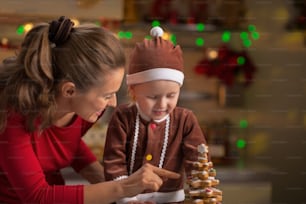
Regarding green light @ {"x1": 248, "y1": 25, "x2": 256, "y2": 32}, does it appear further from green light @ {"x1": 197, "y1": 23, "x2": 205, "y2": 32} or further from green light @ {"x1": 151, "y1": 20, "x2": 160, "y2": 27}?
green light @ {"x1": 151, "y1": 20, "x2": 160, "y2": 27}

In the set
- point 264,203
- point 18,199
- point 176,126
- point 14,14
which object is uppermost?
point 14,14

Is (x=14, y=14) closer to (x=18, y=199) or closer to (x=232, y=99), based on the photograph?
(x=18, y=199)

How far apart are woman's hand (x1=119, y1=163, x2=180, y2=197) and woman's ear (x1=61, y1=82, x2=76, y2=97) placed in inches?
4.9

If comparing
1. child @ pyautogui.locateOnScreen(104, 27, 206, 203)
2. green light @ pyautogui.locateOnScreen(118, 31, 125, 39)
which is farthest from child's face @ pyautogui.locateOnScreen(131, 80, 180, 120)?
green light @ pyautogui.locateOnScreen(118, 31, 125, 39)

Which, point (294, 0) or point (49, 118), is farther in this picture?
point (294, 0)

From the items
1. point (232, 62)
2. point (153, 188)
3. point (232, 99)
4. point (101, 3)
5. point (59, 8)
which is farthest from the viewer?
point (232, 62)

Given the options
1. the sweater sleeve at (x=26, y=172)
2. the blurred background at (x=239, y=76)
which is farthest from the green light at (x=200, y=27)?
the sweater sleeve at (x=26, y=172)

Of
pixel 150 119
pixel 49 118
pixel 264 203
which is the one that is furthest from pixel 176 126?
pixel 264 203

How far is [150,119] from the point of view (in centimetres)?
69

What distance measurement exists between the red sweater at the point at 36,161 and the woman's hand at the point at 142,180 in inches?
2.4

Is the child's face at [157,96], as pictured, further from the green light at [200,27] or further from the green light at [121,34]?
the green light at [200,27]

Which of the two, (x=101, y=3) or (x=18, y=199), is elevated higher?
(x=101, y=3)

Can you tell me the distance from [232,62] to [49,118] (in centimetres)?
74

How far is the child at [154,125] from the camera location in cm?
66
